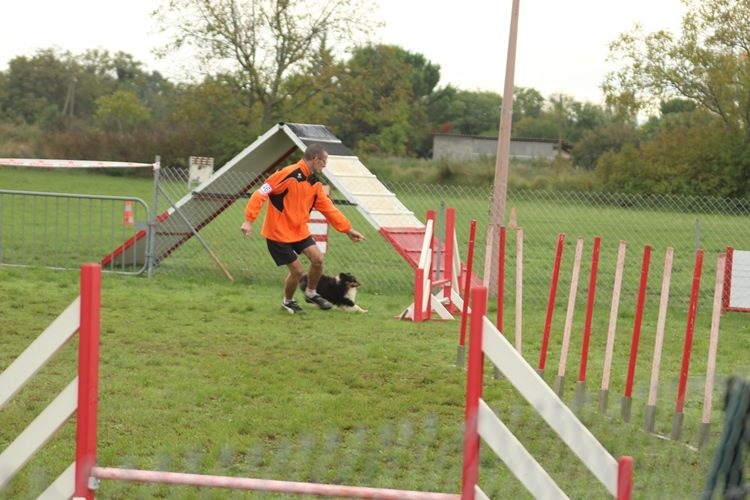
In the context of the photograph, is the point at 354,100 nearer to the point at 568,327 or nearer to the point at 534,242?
the point at 534,242

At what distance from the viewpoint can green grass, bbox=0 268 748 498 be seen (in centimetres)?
523

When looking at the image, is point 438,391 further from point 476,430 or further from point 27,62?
point 27,62

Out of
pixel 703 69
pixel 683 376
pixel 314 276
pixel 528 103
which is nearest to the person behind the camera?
pixel 683 376

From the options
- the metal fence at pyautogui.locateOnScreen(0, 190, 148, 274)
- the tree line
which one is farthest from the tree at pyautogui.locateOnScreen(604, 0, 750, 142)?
the metal fence at pyautogui.locateOnScreen(0, 190, 148, 274)

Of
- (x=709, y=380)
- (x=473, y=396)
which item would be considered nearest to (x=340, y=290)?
(x=709, y=380)

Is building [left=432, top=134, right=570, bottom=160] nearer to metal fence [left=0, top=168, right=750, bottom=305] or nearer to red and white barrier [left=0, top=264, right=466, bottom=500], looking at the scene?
metal fence [left=0, top=168, right=750, bottom=305]

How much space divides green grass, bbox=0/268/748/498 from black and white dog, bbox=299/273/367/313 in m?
0.36

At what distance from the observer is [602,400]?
659 centimetres

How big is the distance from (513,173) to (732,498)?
33.8 meters

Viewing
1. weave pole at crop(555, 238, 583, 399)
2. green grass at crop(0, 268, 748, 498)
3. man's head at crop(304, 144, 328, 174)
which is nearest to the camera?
green grass at crop(0, 268, 748, 498)

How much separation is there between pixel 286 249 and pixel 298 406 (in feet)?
12.5

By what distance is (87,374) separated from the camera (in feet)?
11.3

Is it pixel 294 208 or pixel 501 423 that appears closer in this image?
pixel 501 423

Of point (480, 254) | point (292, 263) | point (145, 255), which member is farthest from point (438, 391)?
point (480, 254)
